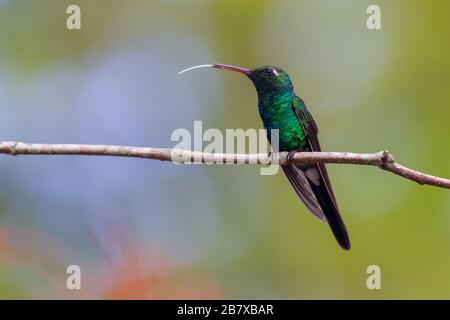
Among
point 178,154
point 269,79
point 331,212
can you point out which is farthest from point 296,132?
point 178,154

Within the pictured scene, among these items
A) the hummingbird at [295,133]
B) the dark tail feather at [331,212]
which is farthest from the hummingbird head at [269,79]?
the dark tail feather at [331,212]

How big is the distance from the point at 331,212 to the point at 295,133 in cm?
94

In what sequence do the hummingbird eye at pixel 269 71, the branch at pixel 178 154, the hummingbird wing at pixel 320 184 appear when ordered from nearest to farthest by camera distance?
the branch at pixel 178 154 → the hummingbird wing at pixel 320 184 → the hummingbird eye at pixel 269 71

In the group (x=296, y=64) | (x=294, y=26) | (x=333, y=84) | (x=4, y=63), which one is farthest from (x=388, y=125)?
(x=4, y=63)

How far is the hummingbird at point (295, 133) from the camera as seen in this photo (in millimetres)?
5570

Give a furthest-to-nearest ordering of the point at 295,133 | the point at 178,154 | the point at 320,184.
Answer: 1. the point at 295,133
2. the point at 320,184
3. the point at 178,154

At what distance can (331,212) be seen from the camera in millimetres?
5543

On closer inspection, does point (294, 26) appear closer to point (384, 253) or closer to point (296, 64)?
point (296, 64)

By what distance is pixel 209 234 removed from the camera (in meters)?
7.88

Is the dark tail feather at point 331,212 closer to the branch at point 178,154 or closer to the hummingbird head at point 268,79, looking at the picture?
the hummingbird head at point 268,79

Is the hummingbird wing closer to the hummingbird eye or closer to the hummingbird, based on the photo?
the hummingbird

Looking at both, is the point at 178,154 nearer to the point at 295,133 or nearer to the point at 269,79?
the point at 295,133

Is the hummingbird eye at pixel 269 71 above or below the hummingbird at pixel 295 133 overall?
above

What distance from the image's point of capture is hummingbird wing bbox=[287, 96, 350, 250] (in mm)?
5496
